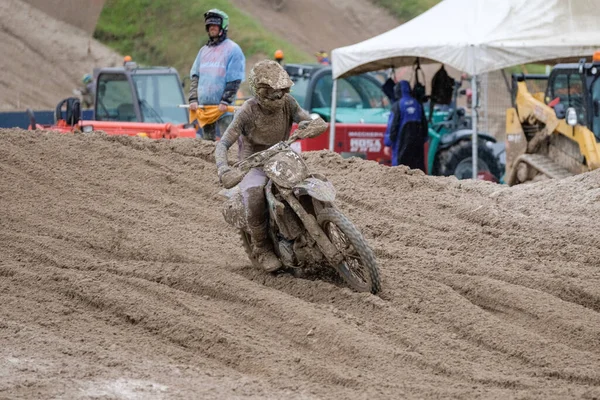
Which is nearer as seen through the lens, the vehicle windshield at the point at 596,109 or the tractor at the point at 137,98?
the vehicle windshield at the point at 596,109

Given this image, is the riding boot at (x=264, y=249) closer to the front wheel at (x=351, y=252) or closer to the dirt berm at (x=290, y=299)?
the dirt berm at (x=290, y=299)

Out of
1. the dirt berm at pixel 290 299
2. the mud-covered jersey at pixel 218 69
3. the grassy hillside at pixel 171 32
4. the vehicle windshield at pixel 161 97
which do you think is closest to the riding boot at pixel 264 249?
the dirt berm at pixel 290 299

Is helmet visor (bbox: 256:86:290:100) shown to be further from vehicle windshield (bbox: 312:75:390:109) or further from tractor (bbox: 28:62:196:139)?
vehicle windshield (bbox: 312:75:390:109)

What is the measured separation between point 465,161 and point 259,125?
27.7 ft

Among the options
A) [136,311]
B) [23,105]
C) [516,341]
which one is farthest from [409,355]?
[23,105]

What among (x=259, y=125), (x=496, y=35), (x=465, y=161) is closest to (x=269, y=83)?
(x=259, y=125)

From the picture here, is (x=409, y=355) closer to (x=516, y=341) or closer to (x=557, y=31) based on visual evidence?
(x=516, y=341)

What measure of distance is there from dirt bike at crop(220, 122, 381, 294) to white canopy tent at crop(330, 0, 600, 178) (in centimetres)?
693

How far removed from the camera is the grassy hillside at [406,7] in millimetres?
38125

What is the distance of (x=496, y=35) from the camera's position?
45.3 ft

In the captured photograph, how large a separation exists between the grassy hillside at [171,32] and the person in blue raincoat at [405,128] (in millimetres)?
16016

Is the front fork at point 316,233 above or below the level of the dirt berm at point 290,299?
above

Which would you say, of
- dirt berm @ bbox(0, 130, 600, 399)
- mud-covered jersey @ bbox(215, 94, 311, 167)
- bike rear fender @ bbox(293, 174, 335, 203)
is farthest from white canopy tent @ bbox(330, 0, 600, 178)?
bike rear fender @ bbox(293, 174, 335, 203)

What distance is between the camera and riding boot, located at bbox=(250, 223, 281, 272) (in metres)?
7.56
